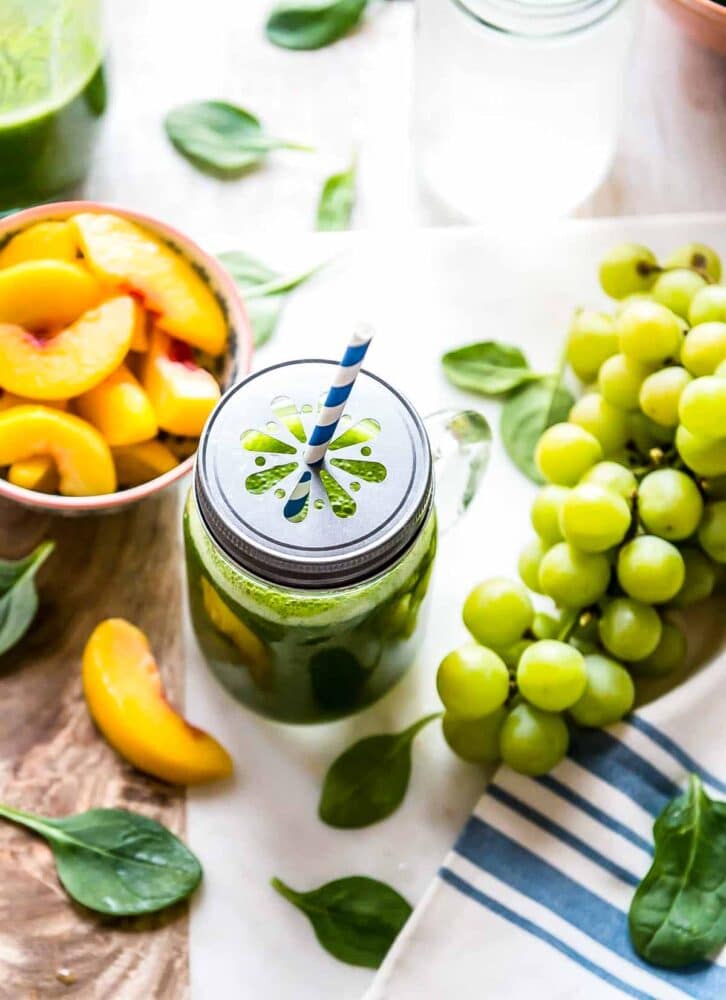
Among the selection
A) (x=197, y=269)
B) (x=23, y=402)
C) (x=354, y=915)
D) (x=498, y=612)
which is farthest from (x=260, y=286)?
(x=354, y=915)

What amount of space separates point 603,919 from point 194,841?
230 mm

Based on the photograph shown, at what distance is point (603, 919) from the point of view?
66 cm

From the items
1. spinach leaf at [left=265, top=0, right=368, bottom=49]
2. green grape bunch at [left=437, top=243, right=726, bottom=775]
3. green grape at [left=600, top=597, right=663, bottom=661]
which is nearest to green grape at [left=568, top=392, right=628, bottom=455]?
green grape bunch at [left=437, top=243, right=726, bottom=775]

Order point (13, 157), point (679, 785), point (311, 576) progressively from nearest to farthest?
point (311, 576) → point (679, 785) → point (13, 157)

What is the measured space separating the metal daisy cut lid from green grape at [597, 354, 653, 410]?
0.55 feet

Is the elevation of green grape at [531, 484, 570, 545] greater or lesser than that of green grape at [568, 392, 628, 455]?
lesser

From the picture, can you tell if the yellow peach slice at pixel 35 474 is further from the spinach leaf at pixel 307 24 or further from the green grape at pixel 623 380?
the spinach leaf at pixel 307 24

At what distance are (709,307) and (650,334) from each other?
0.04 m

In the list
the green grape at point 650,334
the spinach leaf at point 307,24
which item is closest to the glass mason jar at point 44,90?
the spinach leaf at point 307,24

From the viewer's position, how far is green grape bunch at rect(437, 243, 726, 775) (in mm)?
664

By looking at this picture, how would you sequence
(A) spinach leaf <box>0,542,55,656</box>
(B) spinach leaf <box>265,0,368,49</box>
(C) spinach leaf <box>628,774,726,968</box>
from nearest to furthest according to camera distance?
(C) spinach leaf <box>628,774,726,968</box>, (A) spinach leaf <box>0,542,55,656</box>, (B) spinach leaf <box>265,0,368,49</box>

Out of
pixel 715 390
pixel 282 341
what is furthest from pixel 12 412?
pixel 715 390

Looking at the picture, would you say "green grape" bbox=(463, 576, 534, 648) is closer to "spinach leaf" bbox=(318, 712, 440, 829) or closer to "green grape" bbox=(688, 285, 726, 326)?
"spinach leaf" bbox=(318, 712, 440, 829)

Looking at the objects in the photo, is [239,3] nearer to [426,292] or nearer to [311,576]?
[426,292]
